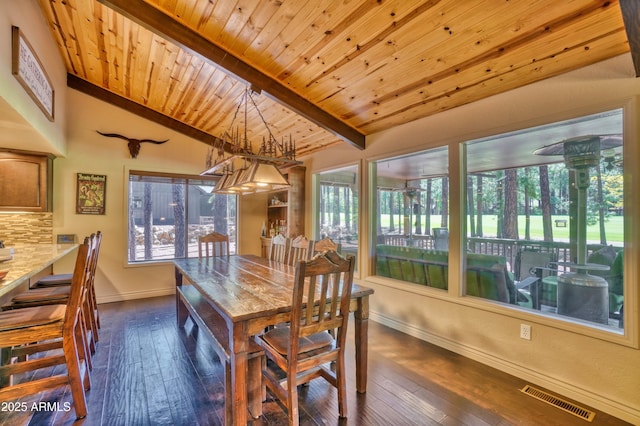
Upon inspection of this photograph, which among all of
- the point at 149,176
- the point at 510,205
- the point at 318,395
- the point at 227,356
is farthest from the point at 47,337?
the point at 510,205

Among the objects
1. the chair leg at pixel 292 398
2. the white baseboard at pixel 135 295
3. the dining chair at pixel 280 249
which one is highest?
the dining chair at pixel 280 249

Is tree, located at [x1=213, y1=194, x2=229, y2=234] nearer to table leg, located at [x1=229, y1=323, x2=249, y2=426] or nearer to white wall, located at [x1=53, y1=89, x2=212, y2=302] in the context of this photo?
white wall, located at [x1=53, y1=89, x2=212, y2=302]

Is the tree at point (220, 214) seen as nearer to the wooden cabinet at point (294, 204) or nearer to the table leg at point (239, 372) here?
the wooden cabinet at point (294, 204)

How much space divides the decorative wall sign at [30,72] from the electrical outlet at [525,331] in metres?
4.46

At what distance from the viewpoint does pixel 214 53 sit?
2742mm

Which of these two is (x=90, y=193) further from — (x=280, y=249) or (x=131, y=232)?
(x=280, y=249)

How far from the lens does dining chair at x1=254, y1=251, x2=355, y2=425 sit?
175 centimetres

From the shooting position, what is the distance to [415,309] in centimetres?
334

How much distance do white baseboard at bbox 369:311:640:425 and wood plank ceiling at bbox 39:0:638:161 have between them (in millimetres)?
2388

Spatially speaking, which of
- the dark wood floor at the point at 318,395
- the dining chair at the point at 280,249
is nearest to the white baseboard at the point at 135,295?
the dark wood floor at the point at 318,395

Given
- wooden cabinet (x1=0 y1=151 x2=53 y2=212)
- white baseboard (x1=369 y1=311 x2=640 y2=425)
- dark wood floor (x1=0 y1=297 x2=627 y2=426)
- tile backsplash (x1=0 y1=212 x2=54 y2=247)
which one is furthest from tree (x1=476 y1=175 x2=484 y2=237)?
tile backsplash (x1=0 y1=212 x2=54 y2=247)

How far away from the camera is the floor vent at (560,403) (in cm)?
201

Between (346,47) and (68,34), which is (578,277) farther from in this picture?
(68,34)

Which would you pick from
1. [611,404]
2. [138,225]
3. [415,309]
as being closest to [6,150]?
[138,225]
